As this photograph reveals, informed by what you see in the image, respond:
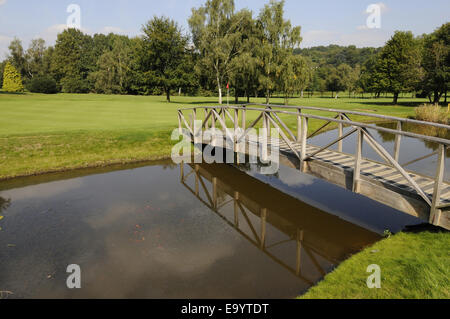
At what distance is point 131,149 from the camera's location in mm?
→ 16391

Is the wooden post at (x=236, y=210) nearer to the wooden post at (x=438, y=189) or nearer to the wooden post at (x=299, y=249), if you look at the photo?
the wooden post at (x=299, y=249)

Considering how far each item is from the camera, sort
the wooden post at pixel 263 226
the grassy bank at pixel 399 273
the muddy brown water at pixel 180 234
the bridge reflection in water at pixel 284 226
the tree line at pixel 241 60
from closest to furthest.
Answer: the grassy bank at pixel 399 273 < the muddy brown water at pixel 180 234 < the bridge reflection in water at pixel 284 226 < the wooden post at pixel 263 226 < the tree line at pixel 241 60

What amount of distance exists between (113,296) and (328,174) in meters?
6.48

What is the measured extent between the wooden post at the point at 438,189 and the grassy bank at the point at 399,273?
28.2 inches

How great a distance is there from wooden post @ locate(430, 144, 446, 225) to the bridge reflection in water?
1.72 meters

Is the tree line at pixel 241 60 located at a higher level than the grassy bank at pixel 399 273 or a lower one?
higher

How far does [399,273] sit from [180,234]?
17.1 ft

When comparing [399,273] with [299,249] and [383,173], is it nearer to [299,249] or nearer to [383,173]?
[299,249]

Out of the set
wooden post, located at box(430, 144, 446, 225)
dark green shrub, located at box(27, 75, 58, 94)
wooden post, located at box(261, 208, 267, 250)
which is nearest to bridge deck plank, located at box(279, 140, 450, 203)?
wooden post, located at box(430, 144, 446, 225)

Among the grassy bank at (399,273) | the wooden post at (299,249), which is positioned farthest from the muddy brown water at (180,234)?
the grassy bank at (399,273)

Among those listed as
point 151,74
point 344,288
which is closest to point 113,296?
point 344,288

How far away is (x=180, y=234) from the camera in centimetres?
806

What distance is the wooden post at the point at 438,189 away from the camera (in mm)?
6012

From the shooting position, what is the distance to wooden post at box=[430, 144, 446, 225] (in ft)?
19.7
